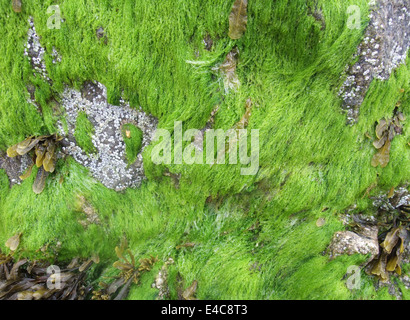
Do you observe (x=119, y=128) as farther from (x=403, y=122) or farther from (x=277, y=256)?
(x=403, y=122)

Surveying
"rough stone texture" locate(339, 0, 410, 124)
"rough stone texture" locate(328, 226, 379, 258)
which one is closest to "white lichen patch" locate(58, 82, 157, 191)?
"rough stone texture" locate(339, 0, 410, 124)

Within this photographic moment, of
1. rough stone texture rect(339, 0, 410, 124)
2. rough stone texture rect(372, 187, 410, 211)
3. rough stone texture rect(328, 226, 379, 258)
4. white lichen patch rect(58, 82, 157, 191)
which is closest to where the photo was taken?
rough stone texture rect(339, 0, 410, 124)

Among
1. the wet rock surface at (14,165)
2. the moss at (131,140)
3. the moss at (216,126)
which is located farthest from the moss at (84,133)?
the wet rock surface at (14,165)

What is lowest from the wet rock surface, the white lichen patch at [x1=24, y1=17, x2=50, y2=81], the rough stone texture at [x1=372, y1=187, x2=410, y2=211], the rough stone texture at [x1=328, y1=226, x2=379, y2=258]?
the rough stone texture at [x1=328, y1=226, x2=379, y2=258]

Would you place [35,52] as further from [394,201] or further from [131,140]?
[394,201]

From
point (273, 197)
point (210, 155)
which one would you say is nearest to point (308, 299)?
point (273, 197)

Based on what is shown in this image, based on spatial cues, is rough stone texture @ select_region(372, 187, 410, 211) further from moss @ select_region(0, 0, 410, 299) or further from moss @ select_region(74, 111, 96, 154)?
moss @ select_region(74, 111, 96, 154)

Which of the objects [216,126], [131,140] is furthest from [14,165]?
[216,126]
